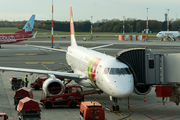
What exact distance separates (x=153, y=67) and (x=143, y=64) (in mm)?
796

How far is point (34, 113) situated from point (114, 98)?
18.6 feet

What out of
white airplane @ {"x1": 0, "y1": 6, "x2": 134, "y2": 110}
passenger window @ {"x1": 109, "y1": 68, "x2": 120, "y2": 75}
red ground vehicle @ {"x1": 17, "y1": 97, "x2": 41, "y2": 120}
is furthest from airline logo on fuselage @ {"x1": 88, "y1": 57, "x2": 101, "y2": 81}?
red ground vehicle @ {"x1": 17, "y1": 97, "x2": 41, "y2": 120}

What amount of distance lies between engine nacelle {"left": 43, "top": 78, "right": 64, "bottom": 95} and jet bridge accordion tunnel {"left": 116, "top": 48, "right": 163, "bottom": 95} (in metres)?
5.80

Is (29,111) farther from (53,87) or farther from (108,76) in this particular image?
(53,87)

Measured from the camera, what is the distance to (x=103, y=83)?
1923cm

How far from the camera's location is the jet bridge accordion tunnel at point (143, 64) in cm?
2014

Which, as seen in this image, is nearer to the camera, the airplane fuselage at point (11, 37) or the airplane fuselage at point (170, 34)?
the airplane fuselage at point (11, 37)

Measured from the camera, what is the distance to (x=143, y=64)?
2030 centimetres

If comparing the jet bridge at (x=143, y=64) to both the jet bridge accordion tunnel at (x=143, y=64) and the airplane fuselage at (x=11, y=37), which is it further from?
the airplane fuselage at (x=11, y=37)

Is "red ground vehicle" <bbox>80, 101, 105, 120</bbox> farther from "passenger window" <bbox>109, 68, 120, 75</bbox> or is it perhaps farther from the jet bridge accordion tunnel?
the jet bridge accordion tunnel

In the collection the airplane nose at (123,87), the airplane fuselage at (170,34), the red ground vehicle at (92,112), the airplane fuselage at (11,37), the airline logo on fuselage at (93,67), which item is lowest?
the red ground vehicle at (92,112)

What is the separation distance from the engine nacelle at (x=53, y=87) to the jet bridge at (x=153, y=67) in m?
5.80

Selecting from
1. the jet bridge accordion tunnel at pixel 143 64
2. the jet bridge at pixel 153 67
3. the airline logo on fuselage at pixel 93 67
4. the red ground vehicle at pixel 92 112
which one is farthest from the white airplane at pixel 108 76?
the red ground vehicle at pixel 92 112

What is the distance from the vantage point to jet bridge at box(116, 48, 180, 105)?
20109 mm
